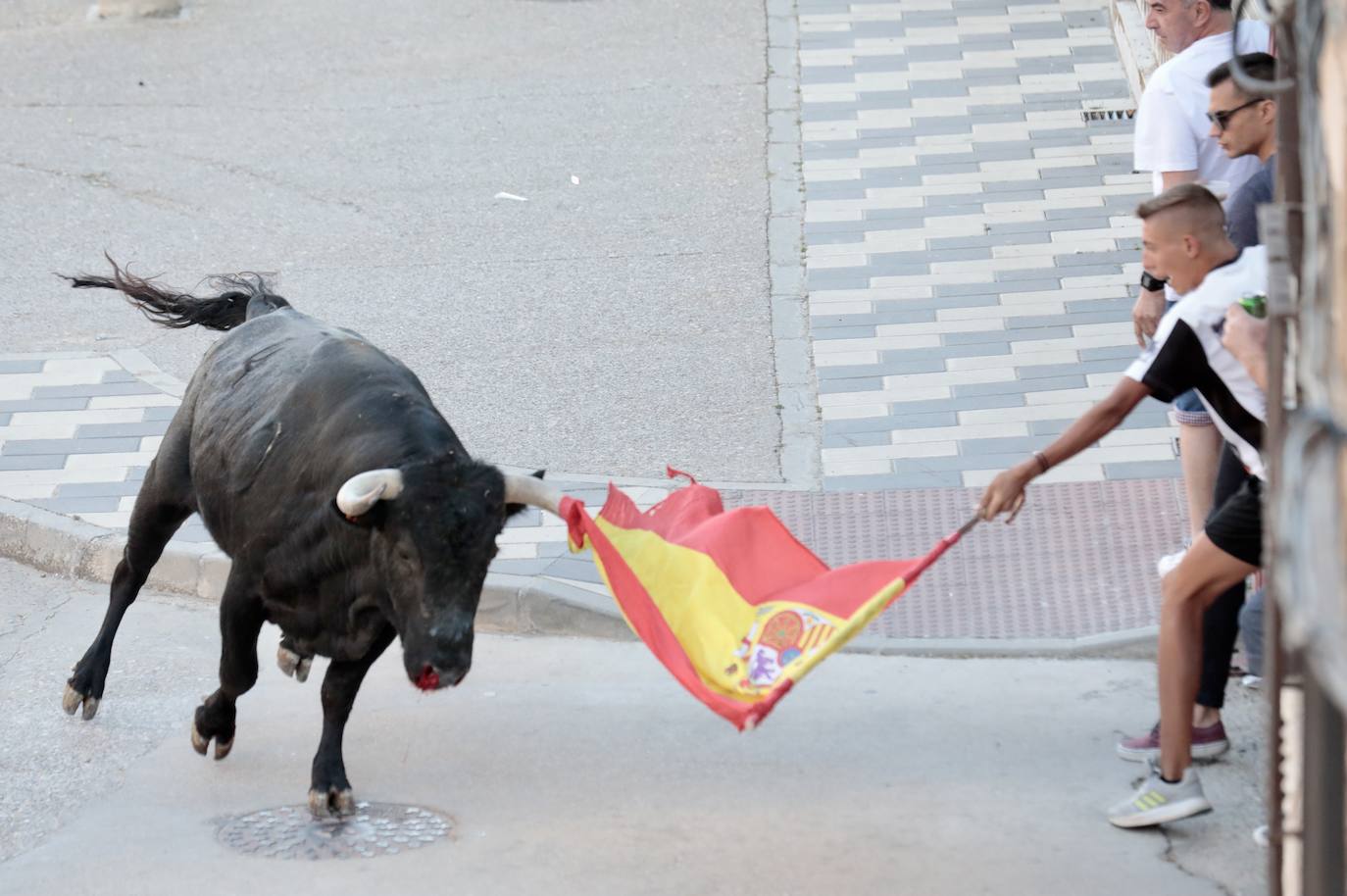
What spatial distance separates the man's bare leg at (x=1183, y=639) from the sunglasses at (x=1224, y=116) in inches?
53.3

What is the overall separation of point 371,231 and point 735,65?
343cm

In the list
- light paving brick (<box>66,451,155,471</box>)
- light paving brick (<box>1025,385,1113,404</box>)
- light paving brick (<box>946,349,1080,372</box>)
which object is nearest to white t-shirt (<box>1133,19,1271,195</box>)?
light paving brick (<box>1025,385,1113,404</box>)

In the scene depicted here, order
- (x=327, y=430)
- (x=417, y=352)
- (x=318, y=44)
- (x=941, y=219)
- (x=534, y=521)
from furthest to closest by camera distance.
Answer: (x=318, y=44) < (x=941, y=219) < (x=417, y=352) < (x=534, y=521) < (x=327, y=430)

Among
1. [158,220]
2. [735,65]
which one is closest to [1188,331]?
[158,220]

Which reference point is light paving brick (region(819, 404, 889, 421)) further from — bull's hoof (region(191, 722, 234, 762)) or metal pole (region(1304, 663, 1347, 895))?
metal pole (region(1304, 663, 1347, 895))

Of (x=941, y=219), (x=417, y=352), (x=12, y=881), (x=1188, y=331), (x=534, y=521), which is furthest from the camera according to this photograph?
(x=941, y=219)

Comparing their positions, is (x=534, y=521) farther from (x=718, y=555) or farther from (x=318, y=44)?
(x=318, y=44)

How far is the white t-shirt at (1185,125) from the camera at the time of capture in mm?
6629

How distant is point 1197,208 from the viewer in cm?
539

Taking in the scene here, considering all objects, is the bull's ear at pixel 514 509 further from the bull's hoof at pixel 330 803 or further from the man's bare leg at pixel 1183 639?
the man's bare leg at pixel 1183 639

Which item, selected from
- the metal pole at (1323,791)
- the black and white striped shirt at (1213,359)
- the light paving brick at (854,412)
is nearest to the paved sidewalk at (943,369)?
the light paving brick at (854,412)

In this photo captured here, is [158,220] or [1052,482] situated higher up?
[158,220]

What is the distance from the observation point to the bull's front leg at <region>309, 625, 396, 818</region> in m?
5.91

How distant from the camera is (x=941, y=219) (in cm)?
1075
